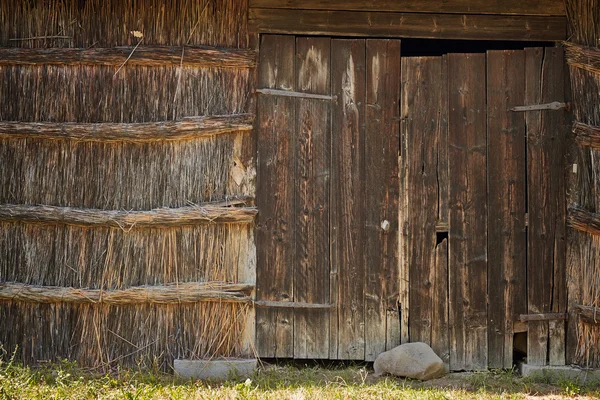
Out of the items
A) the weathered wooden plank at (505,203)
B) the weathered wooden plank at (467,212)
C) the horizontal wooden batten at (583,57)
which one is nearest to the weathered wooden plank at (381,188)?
the weathered wooden plank at (467,212)

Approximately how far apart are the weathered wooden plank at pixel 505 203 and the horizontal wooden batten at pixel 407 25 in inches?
8.6

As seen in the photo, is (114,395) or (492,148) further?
(492,148)

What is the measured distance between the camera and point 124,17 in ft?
20.5

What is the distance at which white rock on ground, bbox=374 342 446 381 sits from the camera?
19.3 feet

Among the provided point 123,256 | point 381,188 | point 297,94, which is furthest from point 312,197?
point 123,256

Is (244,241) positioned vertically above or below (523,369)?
above

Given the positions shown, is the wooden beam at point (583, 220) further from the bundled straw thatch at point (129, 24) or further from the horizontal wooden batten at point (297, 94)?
the bundled straw thatch at point (129, 24)

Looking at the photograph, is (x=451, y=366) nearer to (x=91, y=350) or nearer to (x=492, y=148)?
(x=492, y=148)

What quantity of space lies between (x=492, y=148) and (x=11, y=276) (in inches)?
165

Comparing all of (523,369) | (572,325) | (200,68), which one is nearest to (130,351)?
(200,68)

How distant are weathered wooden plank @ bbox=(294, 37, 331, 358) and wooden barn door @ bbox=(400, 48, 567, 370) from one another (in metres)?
0.67

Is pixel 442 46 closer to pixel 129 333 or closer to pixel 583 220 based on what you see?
pixel 583 220

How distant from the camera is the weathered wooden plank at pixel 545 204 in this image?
6.16 meters

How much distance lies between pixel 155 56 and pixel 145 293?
196 centimetres
